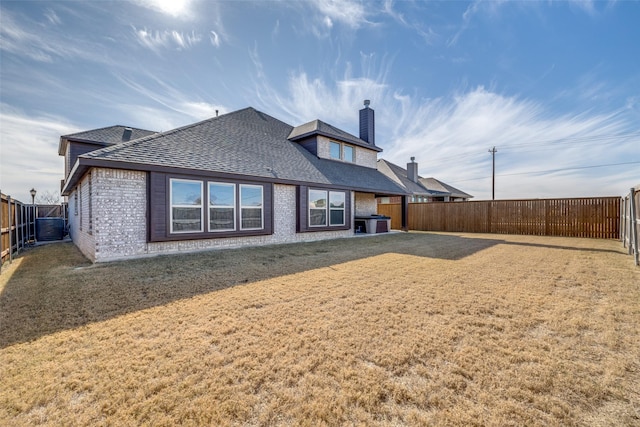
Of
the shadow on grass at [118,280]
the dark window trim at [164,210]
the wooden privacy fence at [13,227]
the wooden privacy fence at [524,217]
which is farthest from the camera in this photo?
the wooden privacy fence at [524,217]

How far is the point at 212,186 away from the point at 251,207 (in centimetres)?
161

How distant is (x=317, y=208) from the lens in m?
12.1

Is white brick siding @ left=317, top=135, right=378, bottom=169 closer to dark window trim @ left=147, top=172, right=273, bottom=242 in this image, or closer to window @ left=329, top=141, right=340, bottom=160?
window @ left=329, top=141, right=340, bottom=160

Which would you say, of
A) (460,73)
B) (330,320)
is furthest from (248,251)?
(460,73)

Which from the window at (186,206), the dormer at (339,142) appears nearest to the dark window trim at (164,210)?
the window at (186,206)

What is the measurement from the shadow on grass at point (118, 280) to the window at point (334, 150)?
809 cm

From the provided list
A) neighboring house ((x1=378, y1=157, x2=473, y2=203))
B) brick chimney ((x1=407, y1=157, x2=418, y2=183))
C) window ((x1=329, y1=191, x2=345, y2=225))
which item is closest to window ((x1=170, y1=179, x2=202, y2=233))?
window ((x1=329, y1=191, x2=345, y2=225))

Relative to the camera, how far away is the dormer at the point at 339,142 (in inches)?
569

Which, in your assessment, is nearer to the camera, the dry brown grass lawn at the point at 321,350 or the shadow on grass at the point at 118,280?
the dry brown grass lawn at the point at 321,350

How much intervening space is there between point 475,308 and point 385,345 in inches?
73.1

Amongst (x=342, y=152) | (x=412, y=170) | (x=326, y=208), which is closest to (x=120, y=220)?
(x=326, y=208)

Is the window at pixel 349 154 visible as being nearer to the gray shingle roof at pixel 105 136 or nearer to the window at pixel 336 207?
the window at pixel 336 207

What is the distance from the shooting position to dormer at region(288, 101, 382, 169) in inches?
569

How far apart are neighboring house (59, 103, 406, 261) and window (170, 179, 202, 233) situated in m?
0.03
